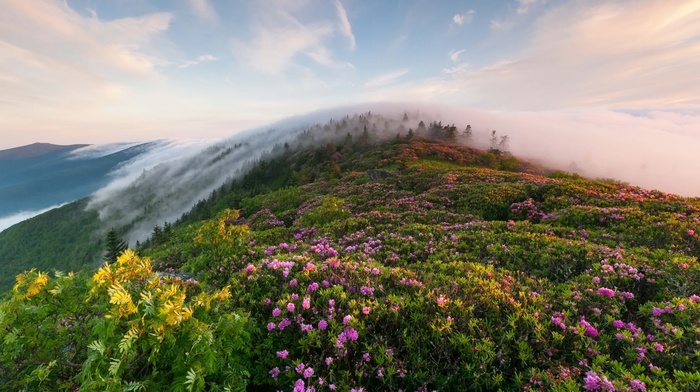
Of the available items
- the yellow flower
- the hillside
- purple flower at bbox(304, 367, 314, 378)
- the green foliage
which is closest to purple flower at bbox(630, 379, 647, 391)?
the hillside

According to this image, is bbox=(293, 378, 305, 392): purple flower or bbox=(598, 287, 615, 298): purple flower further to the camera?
bbox=(598, 287, 615, 298): purple flower

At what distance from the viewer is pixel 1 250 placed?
182250mm

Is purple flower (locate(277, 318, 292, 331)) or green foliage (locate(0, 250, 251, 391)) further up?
green foliage (locate(0, 250, 251, 391))

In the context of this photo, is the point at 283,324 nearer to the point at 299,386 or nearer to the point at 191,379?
the point at 299,386

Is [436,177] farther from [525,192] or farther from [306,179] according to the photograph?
[306,179]

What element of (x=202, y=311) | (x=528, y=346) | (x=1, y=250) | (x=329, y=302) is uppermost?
(x=202, y=311)

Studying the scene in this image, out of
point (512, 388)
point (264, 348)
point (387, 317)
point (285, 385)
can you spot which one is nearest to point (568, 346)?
point (512, 388)

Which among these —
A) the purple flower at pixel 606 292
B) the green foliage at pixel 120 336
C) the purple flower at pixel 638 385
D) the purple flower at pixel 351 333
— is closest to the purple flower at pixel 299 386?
the green foliage at pixel 120 336

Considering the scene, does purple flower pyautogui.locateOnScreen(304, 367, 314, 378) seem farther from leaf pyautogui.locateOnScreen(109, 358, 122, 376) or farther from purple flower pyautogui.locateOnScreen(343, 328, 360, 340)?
leaf pyautogui.locateOnScreen(109, 358, 122, 376)

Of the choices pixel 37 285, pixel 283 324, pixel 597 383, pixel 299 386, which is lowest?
pixel 299 386

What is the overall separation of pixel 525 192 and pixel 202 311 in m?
18.3

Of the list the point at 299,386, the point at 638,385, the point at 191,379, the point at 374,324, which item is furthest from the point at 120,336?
the point at 638,385

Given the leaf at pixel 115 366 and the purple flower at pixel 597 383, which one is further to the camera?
the purple flower at pixel 597 383

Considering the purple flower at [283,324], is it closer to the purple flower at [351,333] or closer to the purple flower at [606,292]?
the purple flower at [351,333]
